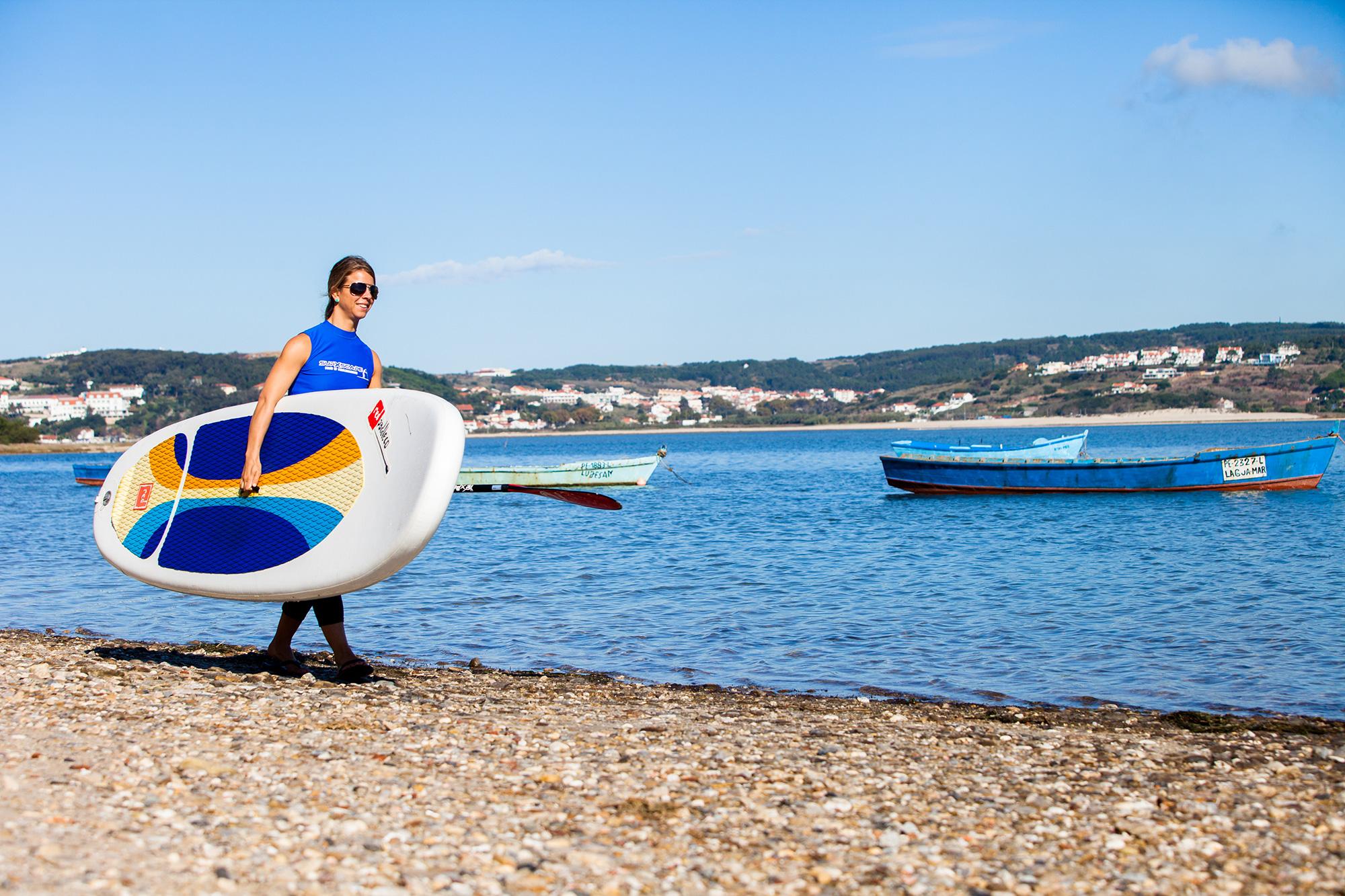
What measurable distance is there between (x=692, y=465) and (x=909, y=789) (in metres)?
67.3

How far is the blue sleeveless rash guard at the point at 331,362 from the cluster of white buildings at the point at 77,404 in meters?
168

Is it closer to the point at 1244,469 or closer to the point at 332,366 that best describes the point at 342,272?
the point at 332,366

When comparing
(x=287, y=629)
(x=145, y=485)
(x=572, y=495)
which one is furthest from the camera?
(x=572, y=495)

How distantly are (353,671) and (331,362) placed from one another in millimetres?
1920

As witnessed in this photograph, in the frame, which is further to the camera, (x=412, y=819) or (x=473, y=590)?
(x=473, y=590)

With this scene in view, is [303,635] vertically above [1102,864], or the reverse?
[1102,864]

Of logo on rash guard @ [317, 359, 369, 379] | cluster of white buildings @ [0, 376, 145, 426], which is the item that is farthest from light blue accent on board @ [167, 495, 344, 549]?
cluster of white buildings @ [0, 376, 145, 426]

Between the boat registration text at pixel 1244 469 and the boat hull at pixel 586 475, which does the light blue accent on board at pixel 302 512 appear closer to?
the boat hull at pixel 586 475

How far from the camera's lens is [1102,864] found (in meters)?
3.90

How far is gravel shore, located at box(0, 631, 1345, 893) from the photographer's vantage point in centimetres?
370

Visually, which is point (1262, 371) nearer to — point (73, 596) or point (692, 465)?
point (692, 465)

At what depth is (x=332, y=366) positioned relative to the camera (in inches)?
260

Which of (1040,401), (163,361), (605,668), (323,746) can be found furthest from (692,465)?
(163,361)

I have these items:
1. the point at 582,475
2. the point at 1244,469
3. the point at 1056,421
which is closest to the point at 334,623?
the point at 1244,469
